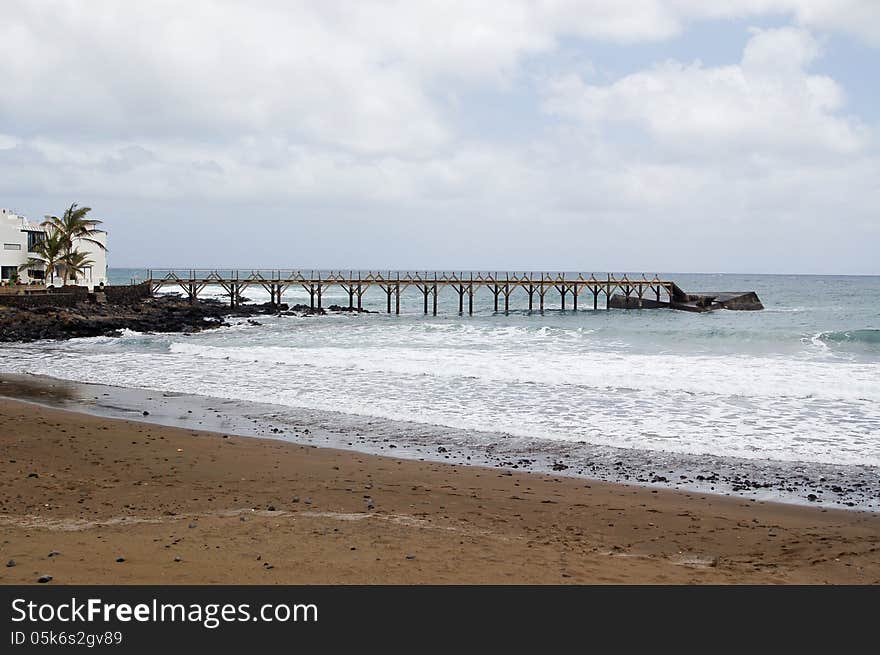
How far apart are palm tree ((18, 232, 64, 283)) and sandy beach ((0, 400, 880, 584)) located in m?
38.1

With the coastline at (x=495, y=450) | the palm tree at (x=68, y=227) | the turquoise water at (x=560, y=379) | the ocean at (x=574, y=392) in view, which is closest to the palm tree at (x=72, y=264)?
the palm tree at (x=68, y=227)

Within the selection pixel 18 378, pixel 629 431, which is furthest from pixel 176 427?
pixel 18 378

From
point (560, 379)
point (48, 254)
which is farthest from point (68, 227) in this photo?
point (560, 379)

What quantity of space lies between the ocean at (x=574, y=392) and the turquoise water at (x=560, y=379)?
0.06m

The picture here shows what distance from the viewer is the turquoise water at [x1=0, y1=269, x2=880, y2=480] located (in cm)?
1372

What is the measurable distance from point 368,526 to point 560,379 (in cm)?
1339

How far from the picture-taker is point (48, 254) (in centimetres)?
4562

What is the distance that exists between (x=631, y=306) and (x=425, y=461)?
2151 inches

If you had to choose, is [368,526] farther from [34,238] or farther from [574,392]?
[34,238]

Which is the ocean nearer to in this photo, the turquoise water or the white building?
the turquoise water

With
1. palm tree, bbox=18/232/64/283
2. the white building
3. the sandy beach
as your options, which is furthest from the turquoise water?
the white building
